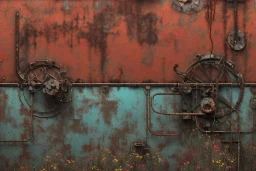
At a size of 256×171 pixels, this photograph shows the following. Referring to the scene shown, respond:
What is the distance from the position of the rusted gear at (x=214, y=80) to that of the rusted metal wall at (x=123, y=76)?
0.06 metres

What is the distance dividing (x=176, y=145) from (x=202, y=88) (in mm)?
942

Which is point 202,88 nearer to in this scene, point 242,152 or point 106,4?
point 242,152

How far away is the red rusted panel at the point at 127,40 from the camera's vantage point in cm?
802

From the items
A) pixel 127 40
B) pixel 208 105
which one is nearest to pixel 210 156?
pixel 208 105

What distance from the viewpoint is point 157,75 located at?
8016 mm

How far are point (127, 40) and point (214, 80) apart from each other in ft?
4.72

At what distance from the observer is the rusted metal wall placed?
26.3 ft

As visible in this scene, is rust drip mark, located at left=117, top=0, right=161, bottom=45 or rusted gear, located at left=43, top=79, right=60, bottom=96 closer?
rusted gear, located at left=43, top=79, right=60, bottom=96

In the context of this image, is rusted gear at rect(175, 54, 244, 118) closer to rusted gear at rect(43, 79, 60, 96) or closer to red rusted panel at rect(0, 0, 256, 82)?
red rusted panel at rect(0, 0, 256, 82)

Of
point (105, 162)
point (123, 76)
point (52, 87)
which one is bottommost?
point (105, 162)

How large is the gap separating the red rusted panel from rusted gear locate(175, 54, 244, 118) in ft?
0.41

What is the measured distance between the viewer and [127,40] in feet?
26.4

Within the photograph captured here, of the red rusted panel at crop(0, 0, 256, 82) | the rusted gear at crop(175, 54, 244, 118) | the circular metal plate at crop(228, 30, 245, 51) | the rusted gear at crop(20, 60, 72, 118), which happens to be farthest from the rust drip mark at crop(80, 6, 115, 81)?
the circular metal plate at crop(228, 30, 245, 51)

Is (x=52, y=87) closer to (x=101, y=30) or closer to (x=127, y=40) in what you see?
(x=101, y=30)
